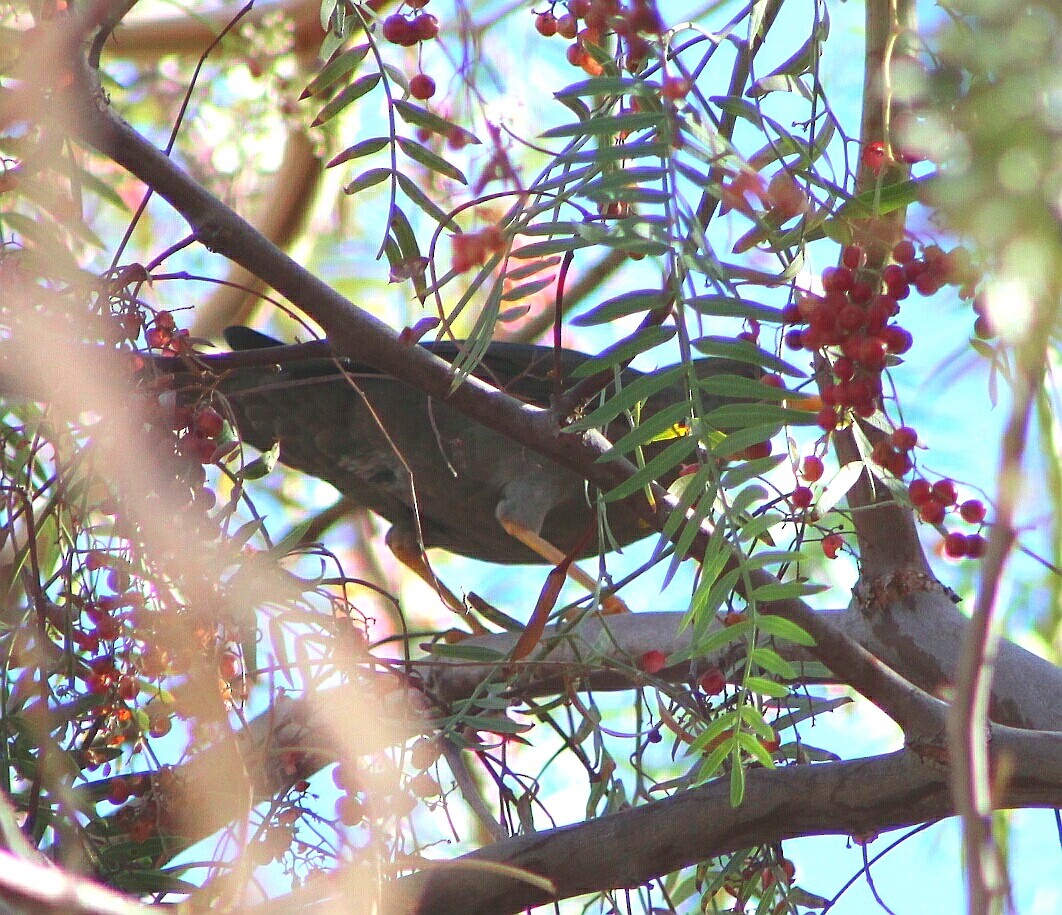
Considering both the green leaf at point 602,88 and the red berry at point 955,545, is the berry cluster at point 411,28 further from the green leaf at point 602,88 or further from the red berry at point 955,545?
the red berry at point 955,545

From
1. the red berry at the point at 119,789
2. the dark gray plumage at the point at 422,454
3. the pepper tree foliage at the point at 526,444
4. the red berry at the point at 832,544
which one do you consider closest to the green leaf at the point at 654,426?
the pepper tree foliage at the point at 526,444

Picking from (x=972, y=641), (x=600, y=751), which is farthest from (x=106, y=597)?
(x=972, y=641)

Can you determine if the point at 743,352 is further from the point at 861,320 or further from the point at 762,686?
the point at 762,686

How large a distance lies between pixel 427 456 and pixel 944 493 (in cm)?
186

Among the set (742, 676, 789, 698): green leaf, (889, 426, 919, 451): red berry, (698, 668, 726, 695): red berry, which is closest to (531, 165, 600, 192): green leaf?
(889, 426, 919, 451): red berry

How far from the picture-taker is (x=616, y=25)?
1259mm

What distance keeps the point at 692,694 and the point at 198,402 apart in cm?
85

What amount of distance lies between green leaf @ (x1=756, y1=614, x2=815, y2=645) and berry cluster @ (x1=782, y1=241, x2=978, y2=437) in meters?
0.21

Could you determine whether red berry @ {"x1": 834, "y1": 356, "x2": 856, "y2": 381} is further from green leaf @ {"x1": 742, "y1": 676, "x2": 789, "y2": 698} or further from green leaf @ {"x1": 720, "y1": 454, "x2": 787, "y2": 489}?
green leaf @ {"x1": 742, "y1": 676, "x2": 789, "y2": 698}

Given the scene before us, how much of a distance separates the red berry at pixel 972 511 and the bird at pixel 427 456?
1.12 meters

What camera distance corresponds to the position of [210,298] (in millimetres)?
4410

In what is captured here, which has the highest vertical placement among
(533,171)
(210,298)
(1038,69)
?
(533,171)

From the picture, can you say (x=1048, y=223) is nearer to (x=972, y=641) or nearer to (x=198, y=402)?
(x=972, y=641)

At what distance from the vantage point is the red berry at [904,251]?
133cm
